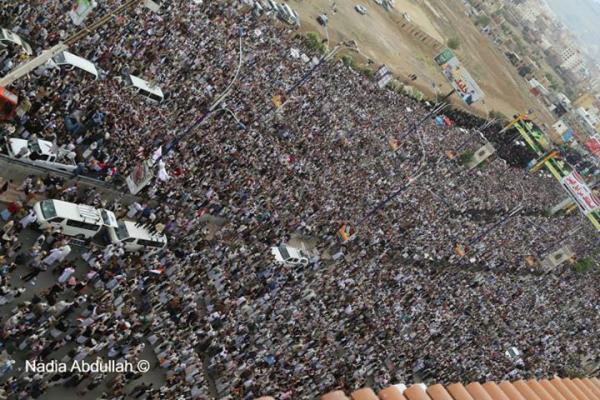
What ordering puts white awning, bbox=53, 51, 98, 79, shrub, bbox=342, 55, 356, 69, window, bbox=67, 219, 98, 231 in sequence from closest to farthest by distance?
window, bbox=67, 219, 98, 231 < white awning, bbox=53, 51, 98, 79 < shrub, bbox=342, 55, 356, 69

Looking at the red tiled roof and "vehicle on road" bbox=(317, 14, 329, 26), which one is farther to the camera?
"vehicle on road" bbox=(317, 14, 329, 26)

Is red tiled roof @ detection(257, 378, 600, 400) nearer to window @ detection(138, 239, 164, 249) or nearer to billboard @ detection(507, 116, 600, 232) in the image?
window @ detection(138, 239, 164, 249)

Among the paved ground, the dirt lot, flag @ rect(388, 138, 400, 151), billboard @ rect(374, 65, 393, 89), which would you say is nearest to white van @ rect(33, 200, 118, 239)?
the paved ground

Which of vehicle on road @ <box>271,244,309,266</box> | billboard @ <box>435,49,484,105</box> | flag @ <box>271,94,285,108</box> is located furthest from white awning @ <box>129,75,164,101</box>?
billboard @ <box>435,49,484,105</box>

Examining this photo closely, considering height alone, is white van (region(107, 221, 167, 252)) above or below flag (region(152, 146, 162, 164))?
below

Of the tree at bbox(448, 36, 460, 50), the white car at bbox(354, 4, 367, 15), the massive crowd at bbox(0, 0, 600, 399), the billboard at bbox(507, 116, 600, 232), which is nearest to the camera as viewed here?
the massive crowd at bbox(0, 0, 600, 399)

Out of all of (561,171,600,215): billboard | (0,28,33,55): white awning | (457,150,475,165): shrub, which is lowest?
(561,171,600,215): billboard

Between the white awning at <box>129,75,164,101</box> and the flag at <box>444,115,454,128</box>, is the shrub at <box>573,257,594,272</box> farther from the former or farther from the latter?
the white awning at <box>129,75,164,101</box>

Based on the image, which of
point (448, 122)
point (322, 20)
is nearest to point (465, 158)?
point (448, 122)

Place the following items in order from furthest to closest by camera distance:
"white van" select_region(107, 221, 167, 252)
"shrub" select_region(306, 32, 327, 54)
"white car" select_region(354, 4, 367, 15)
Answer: "white car" select_region(354, 4, 367, 15) < "shrub" select_region(306, 32, 327, 54) < "white van" select_region(107, 221, 167, 252)

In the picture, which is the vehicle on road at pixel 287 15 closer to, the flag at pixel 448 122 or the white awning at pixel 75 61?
the flag at pixel 448 122
